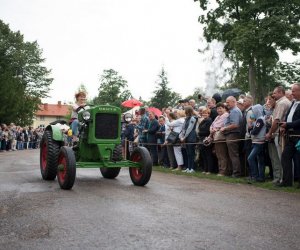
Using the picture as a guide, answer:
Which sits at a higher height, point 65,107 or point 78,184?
point 65,107

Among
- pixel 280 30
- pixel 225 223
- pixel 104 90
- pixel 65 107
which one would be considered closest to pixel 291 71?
pixel 280 30

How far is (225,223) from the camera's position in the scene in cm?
549

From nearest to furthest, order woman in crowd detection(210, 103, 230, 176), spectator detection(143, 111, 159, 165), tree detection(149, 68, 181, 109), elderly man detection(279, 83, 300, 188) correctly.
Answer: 1. elderly man detection(279, 83, 300, 188)
2. woman in crowd detection(210, 103, 230, 176)
3. spectator detection(143, 111, 159, 165)
4. tree detection(149, 68, 181, 109)

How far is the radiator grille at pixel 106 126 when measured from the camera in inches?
374

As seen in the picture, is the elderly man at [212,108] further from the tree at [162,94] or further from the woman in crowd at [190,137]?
the tree at [162,94]

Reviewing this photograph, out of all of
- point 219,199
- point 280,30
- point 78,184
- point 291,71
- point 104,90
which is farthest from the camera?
point 104,90

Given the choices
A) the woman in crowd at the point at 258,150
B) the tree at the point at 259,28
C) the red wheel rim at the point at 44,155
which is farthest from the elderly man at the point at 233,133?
the tree at the point at 259,28

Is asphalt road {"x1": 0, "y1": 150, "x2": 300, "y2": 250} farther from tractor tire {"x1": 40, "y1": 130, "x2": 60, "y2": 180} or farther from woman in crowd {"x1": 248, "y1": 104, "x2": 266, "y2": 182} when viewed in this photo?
woman in crowd {"x1": 248, "y1": 104, "x2": 266, "y2": 182}

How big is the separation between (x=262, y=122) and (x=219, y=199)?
3442 millimetres

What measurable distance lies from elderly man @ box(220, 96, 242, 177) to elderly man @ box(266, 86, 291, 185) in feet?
4.19

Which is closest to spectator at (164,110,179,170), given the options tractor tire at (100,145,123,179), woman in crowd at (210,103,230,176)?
woman in crowd at (210,103,230,176)

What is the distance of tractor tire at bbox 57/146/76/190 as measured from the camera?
822 centimetres

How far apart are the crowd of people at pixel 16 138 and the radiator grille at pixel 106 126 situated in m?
Result: 24.3

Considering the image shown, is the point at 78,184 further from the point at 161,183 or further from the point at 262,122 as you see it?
the point at 262,122
